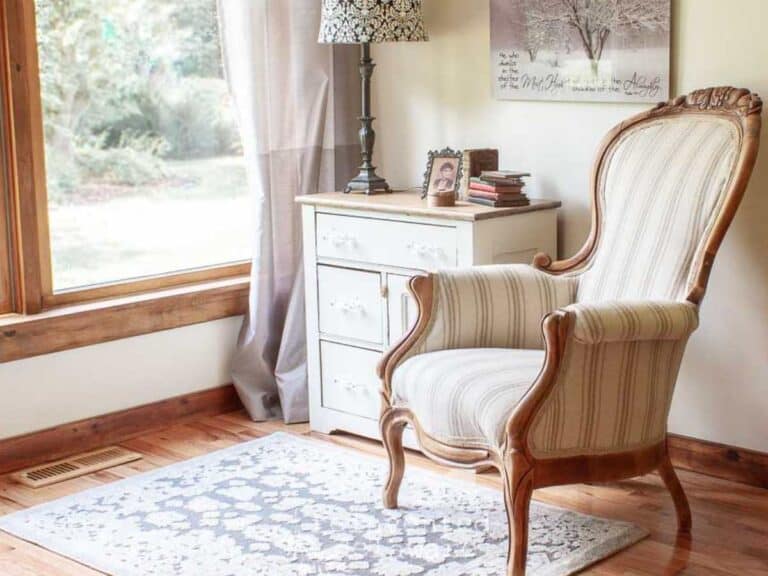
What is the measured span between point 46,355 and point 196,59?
118 cm

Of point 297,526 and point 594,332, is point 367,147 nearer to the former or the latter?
point 297,526

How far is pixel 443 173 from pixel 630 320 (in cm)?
121

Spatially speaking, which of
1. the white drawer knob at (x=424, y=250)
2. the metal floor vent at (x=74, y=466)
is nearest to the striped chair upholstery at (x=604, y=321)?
the white drawer knob at (x=424, y=250)

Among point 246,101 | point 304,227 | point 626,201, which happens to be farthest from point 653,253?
point 246,101

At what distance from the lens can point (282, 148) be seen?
415 centimetres

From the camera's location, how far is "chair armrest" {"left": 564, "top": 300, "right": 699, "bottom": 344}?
267cm

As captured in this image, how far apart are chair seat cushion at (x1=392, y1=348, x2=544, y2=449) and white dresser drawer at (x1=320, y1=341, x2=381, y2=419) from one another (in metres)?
0.68

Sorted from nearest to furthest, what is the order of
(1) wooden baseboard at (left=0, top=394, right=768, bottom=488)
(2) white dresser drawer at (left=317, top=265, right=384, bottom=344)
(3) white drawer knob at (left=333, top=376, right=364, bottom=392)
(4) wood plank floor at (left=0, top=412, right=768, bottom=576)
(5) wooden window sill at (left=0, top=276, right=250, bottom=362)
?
(4) wood plank floor at (left=0, top=412, right=768, bottom=576) → (1) wooden baseboard at (left=0, top=394, right=768, bottom=488) → (5) wooden window sill at (left=0, top=276, right=250, bottom=362) → (2) white dresser drawer at (left=317, top=265, right=384, bottom=344) → (3) white drawer knob at (left=333, top=376, right=364, bottom=392)

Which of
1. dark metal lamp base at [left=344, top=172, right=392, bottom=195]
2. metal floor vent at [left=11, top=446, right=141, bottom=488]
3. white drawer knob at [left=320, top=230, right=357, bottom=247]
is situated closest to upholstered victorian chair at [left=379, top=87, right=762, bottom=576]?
white drawer knob at [left=320, top=230, right=357, bottom=247]

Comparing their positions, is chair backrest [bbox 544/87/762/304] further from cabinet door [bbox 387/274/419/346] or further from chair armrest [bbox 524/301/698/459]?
cabinet door [bbox 387/274/419/346]

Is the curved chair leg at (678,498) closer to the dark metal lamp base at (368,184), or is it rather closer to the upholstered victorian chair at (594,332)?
the upholstered victorian chair at (594,332)

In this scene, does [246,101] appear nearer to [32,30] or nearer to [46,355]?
[32,30]

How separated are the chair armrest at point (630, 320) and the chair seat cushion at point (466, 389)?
22 centimetres

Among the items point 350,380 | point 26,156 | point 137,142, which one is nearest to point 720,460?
point 350,380
